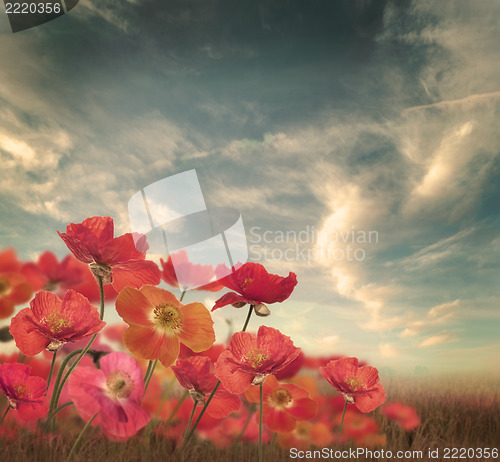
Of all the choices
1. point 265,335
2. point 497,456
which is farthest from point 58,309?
point 497,456

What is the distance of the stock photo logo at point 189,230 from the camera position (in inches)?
52.2

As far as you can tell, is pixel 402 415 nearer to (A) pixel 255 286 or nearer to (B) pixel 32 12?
(A) pixel 255 286

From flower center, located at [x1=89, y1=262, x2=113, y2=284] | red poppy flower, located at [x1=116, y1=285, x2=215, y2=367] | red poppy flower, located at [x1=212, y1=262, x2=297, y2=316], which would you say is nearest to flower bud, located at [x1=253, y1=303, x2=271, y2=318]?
red poppy flower, located at [x1=212, y1=262, x2=297, y2=316]

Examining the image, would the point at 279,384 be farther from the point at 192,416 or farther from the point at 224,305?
the point at 224,305

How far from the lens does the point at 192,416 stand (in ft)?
4.27

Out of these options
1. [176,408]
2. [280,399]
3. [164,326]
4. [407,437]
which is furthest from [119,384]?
[407,437]

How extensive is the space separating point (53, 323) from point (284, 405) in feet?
2.47

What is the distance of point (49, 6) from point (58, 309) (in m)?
1.42

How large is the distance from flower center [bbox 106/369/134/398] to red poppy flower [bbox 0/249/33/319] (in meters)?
0.50

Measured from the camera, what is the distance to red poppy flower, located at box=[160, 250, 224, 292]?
1312mm

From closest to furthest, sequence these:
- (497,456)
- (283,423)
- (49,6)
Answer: (283,423)
(497,456)
(49,6)

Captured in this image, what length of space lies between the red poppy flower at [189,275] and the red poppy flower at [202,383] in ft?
0.71

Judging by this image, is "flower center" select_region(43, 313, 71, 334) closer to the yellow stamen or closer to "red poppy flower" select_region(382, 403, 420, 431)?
the yellow stamen

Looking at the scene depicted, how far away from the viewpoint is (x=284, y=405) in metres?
1.42
